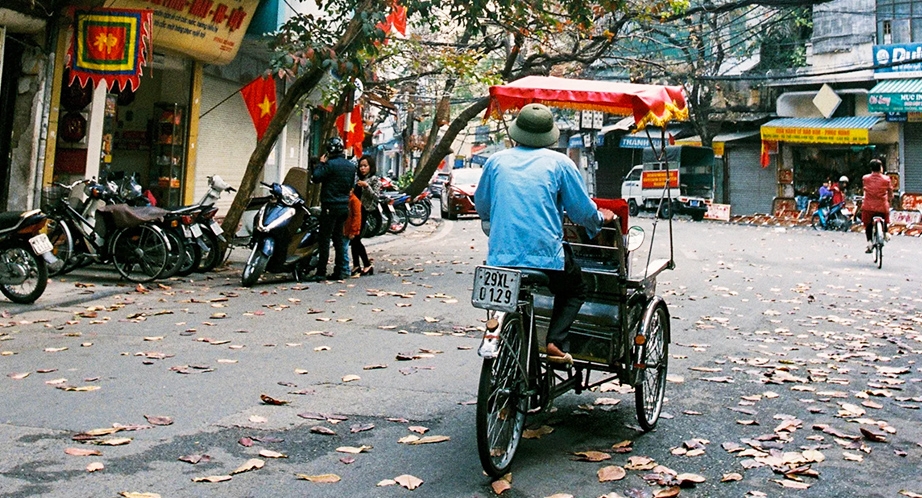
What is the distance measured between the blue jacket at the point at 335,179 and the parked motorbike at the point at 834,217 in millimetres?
19707

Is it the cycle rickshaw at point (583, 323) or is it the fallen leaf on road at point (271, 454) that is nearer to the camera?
the cycle rickshaw at point (583, 323)

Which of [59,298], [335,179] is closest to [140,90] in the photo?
[335,179]

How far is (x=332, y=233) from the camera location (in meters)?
12.2

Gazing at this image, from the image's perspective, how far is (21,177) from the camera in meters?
12.1

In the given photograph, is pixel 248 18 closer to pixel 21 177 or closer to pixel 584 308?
pixel 21 177

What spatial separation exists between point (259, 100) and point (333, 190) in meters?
4.34

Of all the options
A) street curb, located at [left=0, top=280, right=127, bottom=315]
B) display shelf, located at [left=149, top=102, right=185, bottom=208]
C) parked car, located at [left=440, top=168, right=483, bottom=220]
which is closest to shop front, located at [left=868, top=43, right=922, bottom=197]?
parked car, located at [left=440, top=168, right=483, bottom=220]

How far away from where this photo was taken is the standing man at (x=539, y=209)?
473 centimetres

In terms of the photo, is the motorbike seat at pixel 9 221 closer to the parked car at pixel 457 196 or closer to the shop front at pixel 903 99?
the parked car at pixel 457 196

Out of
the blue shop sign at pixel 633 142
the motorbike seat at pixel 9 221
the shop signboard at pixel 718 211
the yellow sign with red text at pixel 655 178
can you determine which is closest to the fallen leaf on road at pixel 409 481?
the motorbike seat at pixel 9 221

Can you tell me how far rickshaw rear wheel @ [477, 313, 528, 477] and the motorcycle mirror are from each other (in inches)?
45.9

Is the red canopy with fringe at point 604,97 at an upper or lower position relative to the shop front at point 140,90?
lower

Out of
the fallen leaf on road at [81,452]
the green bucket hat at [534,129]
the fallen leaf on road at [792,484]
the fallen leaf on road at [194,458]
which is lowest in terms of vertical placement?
the fallen leaf on road at [792,484]

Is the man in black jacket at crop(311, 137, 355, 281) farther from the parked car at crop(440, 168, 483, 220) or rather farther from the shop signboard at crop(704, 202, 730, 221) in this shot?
the shop signboard at crop(704, 202, 730, 221)
